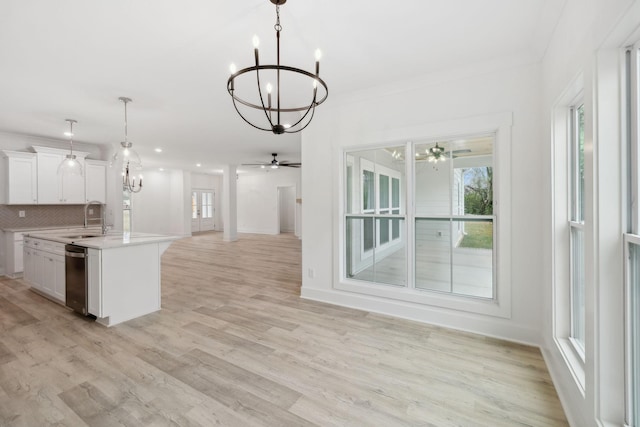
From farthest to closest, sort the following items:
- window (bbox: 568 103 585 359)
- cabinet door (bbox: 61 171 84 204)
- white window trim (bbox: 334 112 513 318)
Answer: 1. cabinet door (bbox: 61 171 84 204)
2. white window trim (bbox: 334 112 513 318)
3. window (bbox: 568 103 585 359)

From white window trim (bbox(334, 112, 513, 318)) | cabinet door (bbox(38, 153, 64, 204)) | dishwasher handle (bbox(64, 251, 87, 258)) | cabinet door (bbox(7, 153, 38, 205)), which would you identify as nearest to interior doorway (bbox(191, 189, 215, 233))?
cabinet door (bbox(38, 153, 64, 204))

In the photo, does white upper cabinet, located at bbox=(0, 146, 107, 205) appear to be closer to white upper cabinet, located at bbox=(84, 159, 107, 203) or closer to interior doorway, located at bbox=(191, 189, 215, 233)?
white upper cabinet, located at bbox=(84, 159, 107, 203)

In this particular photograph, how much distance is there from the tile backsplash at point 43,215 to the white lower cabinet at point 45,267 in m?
1.44

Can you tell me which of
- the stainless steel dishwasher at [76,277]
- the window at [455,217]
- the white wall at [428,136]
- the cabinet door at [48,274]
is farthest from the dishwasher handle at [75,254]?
the window at [455,217]

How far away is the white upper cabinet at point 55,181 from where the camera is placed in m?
5.48

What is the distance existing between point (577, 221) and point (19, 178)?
7.97 metres

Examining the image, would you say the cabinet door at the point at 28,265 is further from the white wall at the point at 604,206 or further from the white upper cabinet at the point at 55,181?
the white wall at the point at 604,206

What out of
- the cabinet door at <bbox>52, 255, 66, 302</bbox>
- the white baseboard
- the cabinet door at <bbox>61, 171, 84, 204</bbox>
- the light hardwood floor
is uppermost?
→ the cabinet door at <bbox>61, 171, 84, 204</bbox>

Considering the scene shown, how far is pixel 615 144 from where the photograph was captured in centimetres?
134

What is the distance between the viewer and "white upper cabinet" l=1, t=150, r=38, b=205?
514 centimetres

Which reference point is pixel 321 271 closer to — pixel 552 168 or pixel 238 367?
pixel 238 367

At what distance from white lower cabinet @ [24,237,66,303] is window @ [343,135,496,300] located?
145 inches

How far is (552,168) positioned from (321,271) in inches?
107

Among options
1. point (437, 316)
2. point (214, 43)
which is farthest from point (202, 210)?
point (437, 316)
